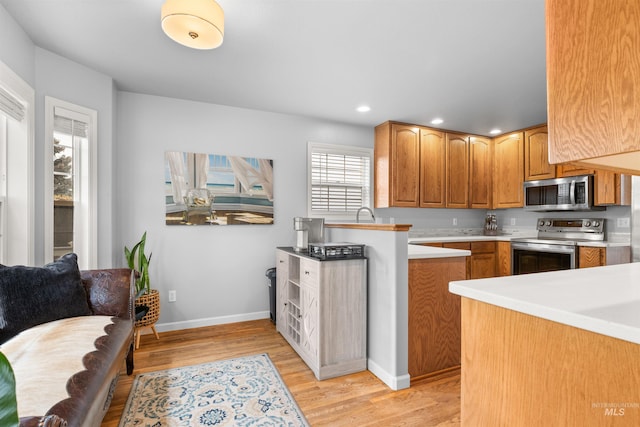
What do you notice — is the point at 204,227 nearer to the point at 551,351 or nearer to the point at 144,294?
the point at 144,294

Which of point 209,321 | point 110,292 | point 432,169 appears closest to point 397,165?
point 432,169

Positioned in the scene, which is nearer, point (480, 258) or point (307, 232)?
point (307, 232)

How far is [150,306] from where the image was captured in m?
2.80

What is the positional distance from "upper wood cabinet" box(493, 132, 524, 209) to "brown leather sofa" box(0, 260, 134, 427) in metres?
4.61

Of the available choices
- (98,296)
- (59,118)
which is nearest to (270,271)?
(98,296)

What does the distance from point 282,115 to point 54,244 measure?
2.49 metres

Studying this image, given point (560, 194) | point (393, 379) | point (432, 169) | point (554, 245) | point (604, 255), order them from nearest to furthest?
1. point (393, 379)
2. point (604, 255)
3. point (554, 245)
4. point (560, 194)
5. point (432, 169)

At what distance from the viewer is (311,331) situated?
2.37 meters

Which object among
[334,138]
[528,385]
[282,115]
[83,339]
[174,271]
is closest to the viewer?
[528,385]

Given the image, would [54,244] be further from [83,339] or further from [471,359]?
[471,359]

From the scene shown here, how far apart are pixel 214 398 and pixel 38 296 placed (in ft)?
3.90

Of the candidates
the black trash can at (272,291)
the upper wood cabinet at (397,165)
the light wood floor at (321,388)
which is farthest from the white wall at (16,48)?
the upper wood cabinet at (397,165)

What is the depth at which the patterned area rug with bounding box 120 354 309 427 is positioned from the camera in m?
1.77

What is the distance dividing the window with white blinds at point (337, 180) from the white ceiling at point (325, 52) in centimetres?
65
